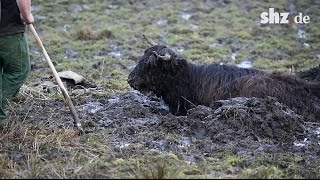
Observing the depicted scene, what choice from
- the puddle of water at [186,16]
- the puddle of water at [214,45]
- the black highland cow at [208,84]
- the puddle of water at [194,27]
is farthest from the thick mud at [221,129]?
the puddle of water at [186,16]

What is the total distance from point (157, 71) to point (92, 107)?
1.09 metres

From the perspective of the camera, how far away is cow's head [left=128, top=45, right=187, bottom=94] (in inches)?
307

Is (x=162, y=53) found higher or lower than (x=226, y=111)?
higher

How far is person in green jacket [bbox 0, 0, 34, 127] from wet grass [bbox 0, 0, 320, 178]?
1.28 ft

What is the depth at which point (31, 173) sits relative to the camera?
16.4 ft

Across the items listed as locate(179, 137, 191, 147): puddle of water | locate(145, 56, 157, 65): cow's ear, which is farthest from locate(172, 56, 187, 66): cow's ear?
locate(179, 137, 191, 147): puddle of water

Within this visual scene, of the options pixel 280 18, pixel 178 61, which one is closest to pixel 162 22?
pixel 280 18

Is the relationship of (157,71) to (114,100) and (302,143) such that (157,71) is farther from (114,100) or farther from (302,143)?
(302,143)

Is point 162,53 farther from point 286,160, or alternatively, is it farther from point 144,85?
point 286,160

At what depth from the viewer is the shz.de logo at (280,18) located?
1490 centimetres

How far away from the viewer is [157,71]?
7848mm

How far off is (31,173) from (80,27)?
9.38 metres

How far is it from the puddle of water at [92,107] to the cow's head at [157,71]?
2.01 ft

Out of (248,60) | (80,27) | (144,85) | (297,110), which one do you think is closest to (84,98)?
(144,85)
